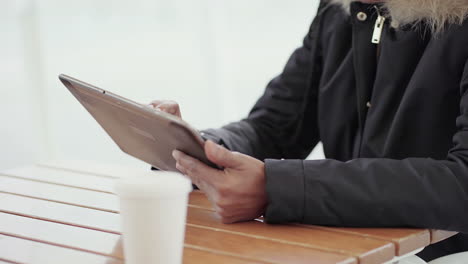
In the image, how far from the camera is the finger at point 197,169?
1.10 meters

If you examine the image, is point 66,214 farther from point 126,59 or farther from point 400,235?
point 126,59

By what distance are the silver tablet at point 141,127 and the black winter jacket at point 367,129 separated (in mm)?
137

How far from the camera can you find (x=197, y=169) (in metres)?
1.11

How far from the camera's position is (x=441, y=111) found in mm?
1333

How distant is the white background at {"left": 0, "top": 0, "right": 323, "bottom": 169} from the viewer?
110 inches

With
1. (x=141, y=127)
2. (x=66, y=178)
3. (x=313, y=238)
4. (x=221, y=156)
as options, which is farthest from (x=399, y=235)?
(x=66, y=178)

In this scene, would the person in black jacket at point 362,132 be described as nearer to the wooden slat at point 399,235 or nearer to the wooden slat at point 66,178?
the wooden slat at point 399,235

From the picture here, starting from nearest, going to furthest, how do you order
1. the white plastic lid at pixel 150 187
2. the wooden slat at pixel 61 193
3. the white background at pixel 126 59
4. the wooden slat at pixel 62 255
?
the white plastic lid at pixel 150 187
the wooden slat at pixel 62 255
the wooden slat at pixel 61 193
the white background at pixel 126 59

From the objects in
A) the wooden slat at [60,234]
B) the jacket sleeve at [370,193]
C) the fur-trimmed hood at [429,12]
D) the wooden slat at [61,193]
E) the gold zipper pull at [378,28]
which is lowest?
the wooden slat at [61,193]

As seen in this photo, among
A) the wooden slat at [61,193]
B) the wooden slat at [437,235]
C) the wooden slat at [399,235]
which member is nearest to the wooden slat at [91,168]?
the wooden slat at [61,193]

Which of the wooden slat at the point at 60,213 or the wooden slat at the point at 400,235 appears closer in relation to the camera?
the wooden slat at the point at 400,235

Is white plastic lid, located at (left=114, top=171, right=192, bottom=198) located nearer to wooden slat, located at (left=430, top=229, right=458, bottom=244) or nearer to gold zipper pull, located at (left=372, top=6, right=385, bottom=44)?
wooden slat, located at (left=430, top=229, right=458, bottom=244)

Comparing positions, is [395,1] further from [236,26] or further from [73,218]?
[236,26]

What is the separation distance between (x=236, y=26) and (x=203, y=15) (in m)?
0.14
